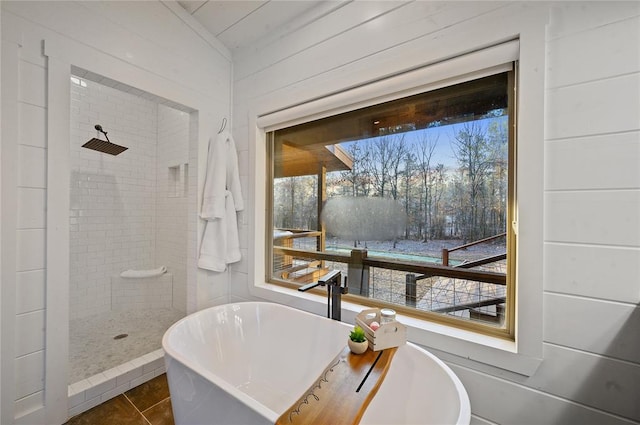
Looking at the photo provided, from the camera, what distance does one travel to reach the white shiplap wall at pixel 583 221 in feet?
3.09

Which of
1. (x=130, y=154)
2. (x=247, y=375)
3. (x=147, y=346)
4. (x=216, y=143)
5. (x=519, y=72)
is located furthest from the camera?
(x=130, y=154)

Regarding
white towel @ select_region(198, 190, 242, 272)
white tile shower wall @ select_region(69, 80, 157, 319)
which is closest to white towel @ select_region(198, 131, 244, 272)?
white towel @ select_region(198, 190, 242, 272)

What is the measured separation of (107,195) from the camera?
295 centimetres

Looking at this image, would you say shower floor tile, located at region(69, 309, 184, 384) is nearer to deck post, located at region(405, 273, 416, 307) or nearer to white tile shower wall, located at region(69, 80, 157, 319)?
white tile shower wall, located at region(69, 80, 157, 319)

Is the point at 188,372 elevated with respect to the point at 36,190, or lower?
lower

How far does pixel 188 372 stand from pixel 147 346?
152 cm

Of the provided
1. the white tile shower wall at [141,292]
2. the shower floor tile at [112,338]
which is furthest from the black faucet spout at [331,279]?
the white tile shower wall at [141,292]

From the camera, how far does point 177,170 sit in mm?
3178

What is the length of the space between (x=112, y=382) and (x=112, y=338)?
2.88 feet

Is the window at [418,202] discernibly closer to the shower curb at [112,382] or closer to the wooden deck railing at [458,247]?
the wooden deck railing at [458,247]

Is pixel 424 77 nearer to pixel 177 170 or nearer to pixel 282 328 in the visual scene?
pixel 282 328

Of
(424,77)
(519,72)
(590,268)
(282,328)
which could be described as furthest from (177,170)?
(590,268)

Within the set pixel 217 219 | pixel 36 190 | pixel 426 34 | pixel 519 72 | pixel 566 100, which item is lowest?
pixel 217 219

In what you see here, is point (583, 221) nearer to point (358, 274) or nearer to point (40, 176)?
point (358, 274)
